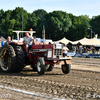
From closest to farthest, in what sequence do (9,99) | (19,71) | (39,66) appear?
(9,99)
(39,66)
(19,71)

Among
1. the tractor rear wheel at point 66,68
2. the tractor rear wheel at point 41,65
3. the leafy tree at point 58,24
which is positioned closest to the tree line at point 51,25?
the leafy tree at point 58,24

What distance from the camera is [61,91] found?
586 cm

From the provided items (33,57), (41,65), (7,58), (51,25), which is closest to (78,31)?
(51,25)

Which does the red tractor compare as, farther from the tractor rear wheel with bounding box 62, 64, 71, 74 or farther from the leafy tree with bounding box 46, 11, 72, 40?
the leafy tree with bounding box 46, 11, 72, 40

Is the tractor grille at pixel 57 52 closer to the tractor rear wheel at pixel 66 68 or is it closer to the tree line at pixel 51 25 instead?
the tractor rear wheel at pixel 66 68

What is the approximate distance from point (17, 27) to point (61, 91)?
6941 centimetres

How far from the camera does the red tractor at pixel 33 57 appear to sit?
909cm

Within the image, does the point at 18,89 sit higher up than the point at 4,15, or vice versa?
the point at 4,15

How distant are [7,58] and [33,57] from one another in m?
1.40

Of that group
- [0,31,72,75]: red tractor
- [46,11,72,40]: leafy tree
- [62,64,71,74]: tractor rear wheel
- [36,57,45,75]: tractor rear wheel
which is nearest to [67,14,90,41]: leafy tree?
[46,11,72,40]: leafy tree

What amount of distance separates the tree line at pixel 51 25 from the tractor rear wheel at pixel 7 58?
60.4 metres

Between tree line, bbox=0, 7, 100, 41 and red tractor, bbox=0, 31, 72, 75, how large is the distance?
199 ft

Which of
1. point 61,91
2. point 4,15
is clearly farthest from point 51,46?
point 4,15

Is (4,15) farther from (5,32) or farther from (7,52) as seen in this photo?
(7,52)
